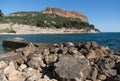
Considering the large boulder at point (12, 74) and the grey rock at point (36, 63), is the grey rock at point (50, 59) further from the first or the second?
the large boulder at point (12, 74)

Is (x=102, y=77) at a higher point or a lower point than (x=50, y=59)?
lower

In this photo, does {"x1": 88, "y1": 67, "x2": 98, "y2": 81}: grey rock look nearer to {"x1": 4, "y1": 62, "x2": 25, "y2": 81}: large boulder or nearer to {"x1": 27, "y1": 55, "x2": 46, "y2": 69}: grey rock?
{"x1": 27, "y1": 55, "x2": 46, "y2": 69}: grey rock

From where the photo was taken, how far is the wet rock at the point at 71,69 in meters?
11.9

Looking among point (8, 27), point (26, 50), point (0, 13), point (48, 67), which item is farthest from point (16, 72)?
point (0, 13)

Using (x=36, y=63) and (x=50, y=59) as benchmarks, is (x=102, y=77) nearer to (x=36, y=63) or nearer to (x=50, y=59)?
(x=50, y=59)

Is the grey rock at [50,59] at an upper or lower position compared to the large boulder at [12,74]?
upper

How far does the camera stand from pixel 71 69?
12.4 metres

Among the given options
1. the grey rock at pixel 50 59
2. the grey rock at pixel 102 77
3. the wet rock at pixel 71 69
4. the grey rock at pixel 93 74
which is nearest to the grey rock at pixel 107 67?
the grey rock at pixel 102 77

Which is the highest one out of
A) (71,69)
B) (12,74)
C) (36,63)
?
(71,69)

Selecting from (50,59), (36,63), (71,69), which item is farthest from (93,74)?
(36,63)

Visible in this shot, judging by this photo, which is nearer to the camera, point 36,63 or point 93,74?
point 93,74

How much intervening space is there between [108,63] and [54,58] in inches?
141

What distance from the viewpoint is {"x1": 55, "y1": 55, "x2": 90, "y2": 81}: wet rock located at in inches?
470

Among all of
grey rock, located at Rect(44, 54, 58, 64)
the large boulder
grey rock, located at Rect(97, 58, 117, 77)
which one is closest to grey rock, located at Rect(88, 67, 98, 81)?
grey rock, located at Rect(97, 58, 117, 77)
